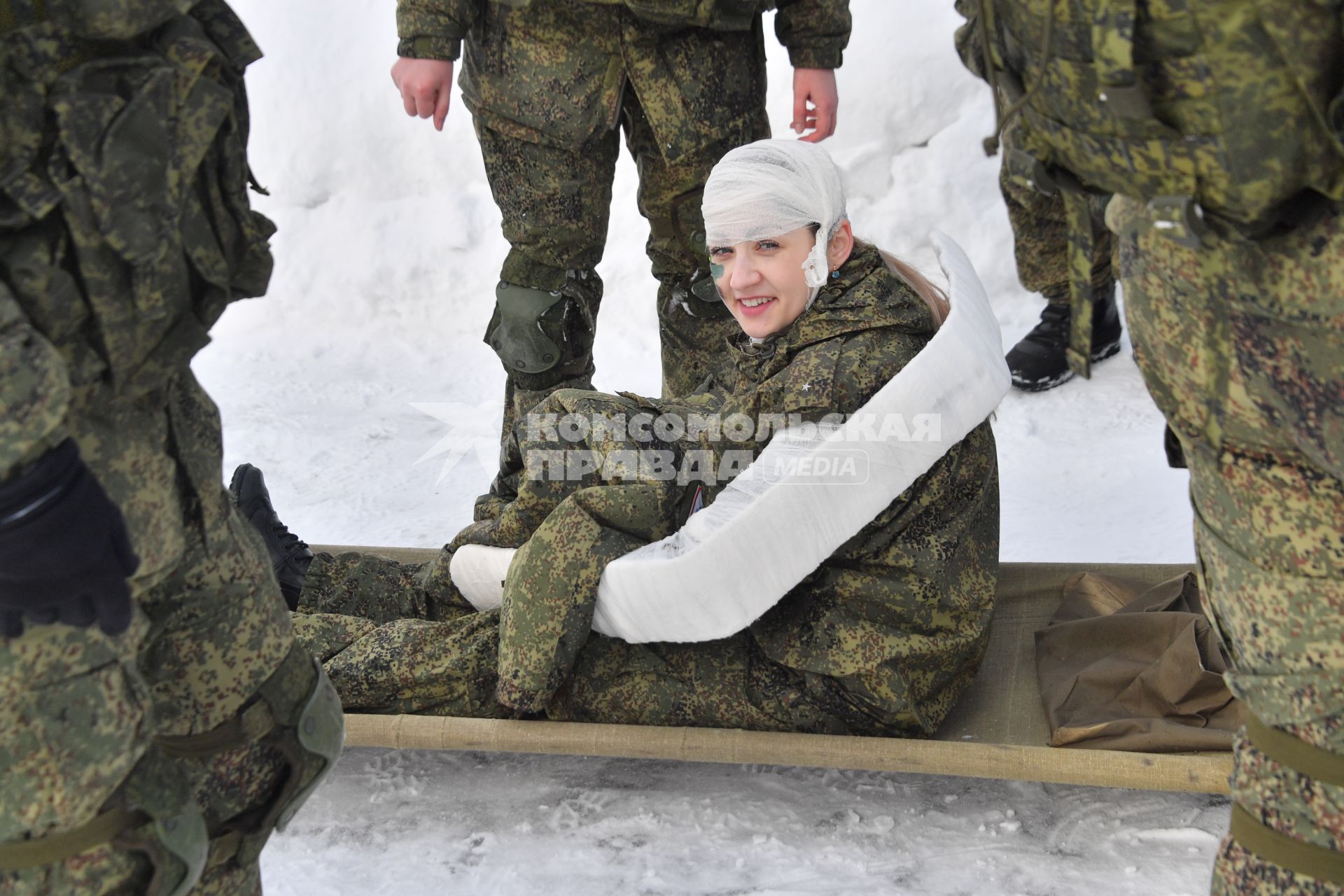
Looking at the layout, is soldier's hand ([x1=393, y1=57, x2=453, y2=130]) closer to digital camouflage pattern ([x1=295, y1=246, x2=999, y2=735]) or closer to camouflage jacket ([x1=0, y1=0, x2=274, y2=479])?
digital camouflage pattern ([x1=295, y1=246, x2=999, y2=735])

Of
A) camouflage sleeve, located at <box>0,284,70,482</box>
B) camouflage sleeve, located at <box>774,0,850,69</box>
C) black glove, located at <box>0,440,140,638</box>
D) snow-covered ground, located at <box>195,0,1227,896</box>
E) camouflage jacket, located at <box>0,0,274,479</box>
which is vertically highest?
camouflage sleeve, located at <box>774,0,850,69</box>

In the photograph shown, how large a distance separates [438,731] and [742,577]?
0.62 meters

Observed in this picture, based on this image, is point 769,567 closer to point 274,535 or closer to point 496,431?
point 274,535

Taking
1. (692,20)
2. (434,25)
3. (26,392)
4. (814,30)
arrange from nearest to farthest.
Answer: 1. (26,392)
2. (692,20)
3. (434,25)
4. (814,30)

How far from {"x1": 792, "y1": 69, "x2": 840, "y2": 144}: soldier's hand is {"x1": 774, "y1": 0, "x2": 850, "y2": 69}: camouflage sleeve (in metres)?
0.02

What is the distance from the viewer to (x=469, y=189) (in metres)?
6.11

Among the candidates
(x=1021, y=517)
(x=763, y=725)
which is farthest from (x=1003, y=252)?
(x=763, y=725)

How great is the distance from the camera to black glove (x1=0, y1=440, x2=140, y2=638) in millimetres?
1214

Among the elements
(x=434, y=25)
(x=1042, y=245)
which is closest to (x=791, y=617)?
(x=434, y=25)

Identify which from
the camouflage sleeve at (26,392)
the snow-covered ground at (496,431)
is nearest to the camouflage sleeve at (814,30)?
the snow-covered ground at (496,431)

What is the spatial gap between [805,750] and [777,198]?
0.95m

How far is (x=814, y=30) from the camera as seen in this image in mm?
3238

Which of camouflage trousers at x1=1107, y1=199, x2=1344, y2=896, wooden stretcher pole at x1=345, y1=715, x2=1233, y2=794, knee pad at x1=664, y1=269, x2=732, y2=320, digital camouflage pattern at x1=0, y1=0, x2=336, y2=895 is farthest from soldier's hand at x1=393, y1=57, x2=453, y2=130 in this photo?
camouflage trousers at x1=1107, y1=199, x2=1344, y2=896

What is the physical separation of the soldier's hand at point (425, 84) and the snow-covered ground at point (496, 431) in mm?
1291
